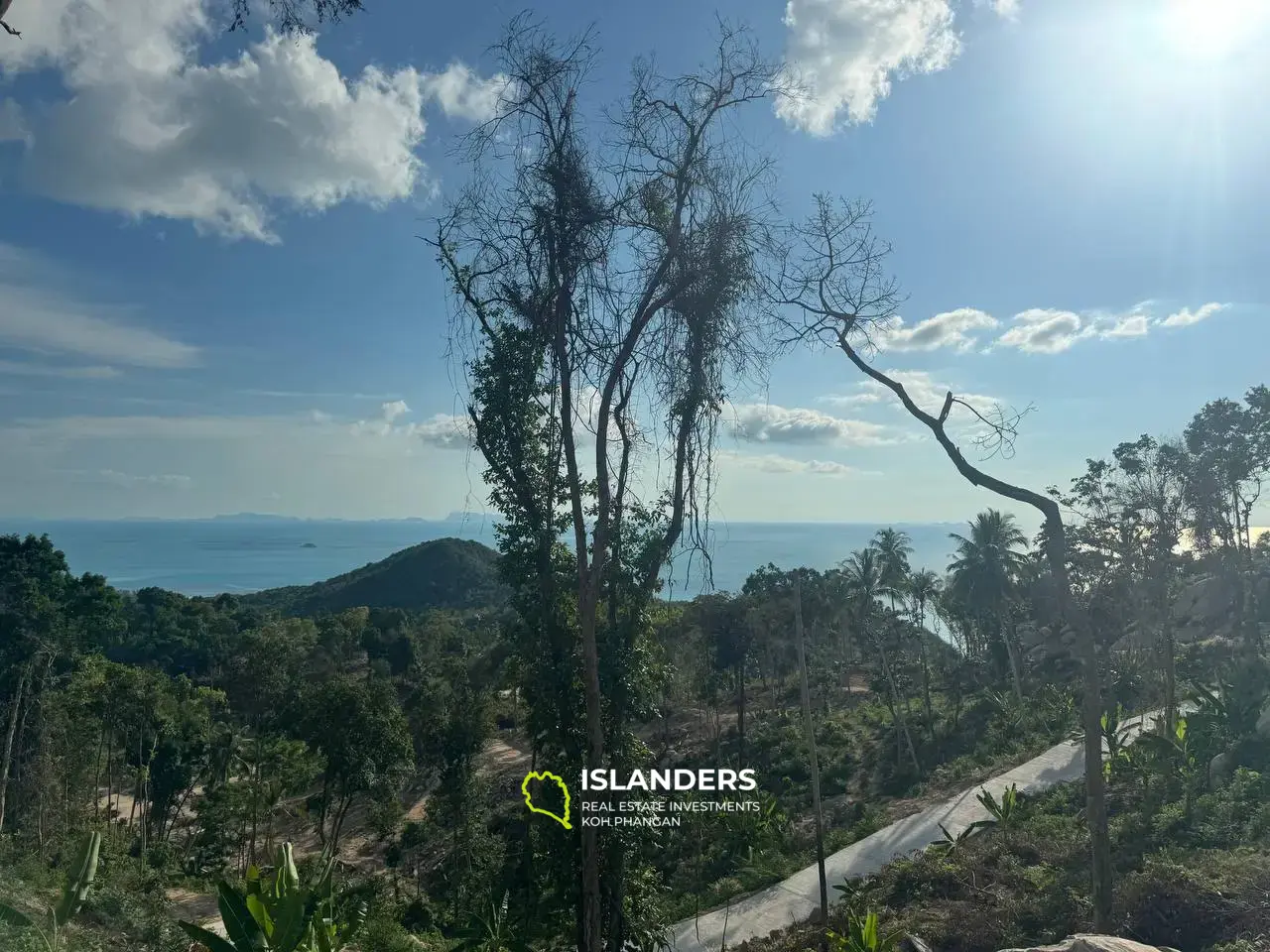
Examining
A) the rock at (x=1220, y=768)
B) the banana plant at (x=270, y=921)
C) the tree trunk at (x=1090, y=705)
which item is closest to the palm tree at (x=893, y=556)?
the rock at (x=1220, y=768)

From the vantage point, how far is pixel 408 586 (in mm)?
79750

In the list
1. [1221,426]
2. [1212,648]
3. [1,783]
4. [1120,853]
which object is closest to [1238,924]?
[1120,853]

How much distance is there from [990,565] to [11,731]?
1173 inches

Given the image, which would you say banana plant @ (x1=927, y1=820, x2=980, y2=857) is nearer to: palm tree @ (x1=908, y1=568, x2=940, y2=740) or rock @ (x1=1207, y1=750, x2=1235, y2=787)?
rock @ (x1=1207, y1=750, x2=1235, y2=787)

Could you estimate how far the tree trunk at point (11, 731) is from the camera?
666 inches

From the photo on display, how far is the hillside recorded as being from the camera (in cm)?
7544

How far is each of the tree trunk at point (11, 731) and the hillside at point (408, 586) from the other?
5135 cm

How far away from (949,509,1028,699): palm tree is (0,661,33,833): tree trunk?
28.7 meters

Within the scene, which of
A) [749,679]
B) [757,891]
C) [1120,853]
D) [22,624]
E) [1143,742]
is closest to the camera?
[1120,853]

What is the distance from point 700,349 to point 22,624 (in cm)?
2678

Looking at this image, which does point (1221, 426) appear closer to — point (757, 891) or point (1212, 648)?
point (1212, 648)

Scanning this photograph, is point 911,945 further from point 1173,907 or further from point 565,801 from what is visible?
point 565,801

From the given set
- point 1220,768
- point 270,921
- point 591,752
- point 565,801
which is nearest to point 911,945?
point 565,801

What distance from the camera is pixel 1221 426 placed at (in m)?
20.1
